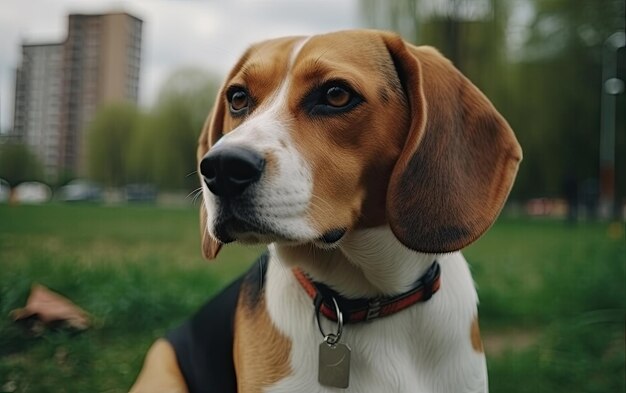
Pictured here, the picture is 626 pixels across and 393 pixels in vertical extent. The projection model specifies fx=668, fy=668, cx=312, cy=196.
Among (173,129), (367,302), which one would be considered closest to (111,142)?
(173,129)

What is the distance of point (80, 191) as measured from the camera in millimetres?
8422

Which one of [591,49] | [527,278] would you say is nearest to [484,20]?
[591,49]

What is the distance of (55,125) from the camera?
5.90 metres

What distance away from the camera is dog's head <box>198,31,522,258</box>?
1.84m

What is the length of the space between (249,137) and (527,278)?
5.33 meters

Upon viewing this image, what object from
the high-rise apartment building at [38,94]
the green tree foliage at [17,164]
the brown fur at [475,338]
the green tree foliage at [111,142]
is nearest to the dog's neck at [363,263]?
the brown fur at [475,338]

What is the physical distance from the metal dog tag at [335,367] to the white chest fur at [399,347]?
30 mm

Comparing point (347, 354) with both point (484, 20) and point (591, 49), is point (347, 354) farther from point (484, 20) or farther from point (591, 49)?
point (591, 49)

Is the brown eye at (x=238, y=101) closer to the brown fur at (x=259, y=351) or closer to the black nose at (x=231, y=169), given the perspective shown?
the black nose at (x=231, y=169)

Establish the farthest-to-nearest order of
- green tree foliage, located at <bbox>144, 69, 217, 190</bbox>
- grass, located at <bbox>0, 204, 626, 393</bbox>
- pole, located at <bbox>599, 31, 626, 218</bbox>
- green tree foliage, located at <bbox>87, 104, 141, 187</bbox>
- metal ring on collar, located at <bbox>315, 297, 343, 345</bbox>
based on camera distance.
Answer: pole, located at <bbox>599, 31, 626, 218</bbox> < green tree foliage, located at <bbox>144, 69, 217, 190</bbox> < green tree foliage, located at <bbox>87, 104, 141, 187</bbox> < grass, located at <bbox>0, 204, 626, 393</bbox> < metal ring on collar, located at <bbox>315, 297, 343, 345</bbox>

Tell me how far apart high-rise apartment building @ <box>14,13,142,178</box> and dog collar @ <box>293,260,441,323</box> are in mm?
3653

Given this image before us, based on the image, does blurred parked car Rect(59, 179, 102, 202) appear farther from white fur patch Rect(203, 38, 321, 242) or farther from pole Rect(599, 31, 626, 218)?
pole Rect(599, 31, 626, 218)

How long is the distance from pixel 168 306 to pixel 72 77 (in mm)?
2270

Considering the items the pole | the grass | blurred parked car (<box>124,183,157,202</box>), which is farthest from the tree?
the pole
